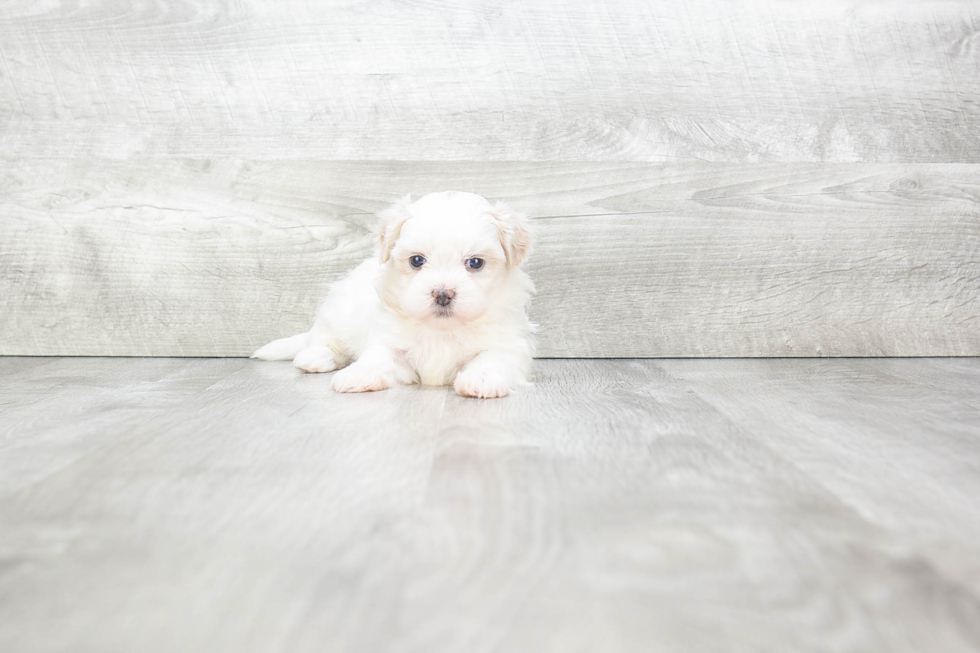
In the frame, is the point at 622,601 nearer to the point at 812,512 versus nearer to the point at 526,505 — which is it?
the point at 526,505

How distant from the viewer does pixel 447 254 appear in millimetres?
1809

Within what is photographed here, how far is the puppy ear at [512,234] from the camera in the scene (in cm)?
187

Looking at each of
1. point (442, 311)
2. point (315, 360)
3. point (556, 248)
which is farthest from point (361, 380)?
point (556, 248)

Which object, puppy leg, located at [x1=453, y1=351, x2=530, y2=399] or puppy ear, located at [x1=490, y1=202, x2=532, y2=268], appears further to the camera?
puppy ear, located at [x1=490, y1=202, x2=532, y2=268]

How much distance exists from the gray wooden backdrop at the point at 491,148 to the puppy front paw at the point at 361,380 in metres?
0.67

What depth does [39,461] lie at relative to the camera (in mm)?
1129

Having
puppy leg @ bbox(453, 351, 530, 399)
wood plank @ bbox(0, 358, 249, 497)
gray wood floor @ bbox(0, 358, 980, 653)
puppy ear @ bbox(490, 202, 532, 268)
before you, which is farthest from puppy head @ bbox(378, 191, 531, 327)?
wood plank @ bbox(0, 358, 249, 497)

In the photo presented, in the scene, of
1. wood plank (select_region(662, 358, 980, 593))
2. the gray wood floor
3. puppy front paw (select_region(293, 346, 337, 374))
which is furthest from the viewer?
puppy front paw (select_region(293, 346, 337, 374))

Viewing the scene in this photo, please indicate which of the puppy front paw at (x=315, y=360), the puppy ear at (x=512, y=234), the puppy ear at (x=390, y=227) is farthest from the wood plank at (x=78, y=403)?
the puppy ear at (x=512, y=234)

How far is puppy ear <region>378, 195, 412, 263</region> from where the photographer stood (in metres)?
1.84

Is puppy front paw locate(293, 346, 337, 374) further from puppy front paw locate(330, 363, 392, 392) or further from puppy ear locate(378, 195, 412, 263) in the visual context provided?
puppy ear locate(378, 195, 412, 263)

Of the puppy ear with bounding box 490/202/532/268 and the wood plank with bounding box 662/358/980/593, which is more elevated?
the puppy ear with bounding box 490/202/532/268

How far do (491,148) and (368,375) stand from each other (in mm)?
942

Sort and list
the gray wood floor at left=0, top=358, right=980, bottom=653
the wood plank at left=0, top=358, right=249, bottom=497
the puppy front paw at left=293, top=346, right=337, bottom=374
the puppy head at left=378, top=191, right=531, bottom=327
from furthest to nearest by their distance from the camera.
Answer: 1. the puppy front paw at left=293, top=346, right=337, bottom=374
2. the puppy head at left=378, top=191, right=531, bottom=327
3. the wood plank at left=0, top=358, right=249, bottom=497
4. the gray wood floor at left=0, top=358, right=980, bottom=653
